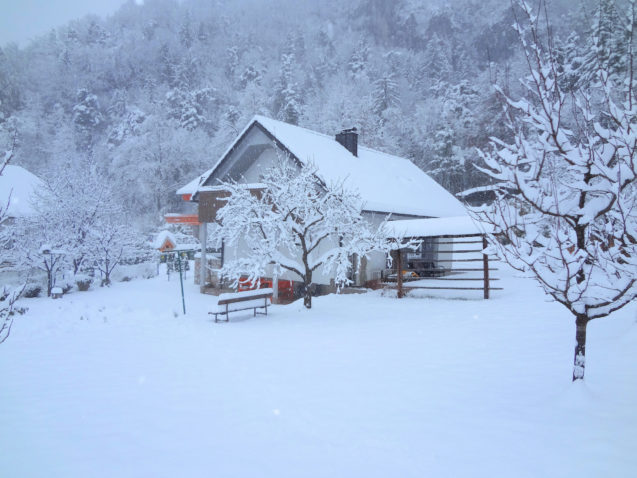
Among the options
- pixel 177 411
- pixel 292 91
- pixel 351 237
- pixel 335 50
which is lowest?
pixel 177 411

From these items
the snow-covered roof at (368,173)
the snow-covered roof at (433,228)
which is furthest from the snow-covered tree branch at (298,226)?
the snow-covered roof at (368,173)

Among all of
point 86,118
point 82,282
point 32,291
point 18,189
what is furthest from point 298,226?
point 86,118

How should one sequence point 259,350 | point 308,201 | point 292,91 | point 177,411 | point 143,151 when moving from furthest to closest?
1. point 292,91
2. point 143,151
3. point 308,201
4. point 259,350
5. point 177,411

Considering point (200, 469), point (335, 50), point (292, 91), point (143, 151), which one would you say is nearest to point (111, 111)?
point (143, 151)

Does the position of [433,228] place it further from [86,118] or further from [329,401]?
[86,118]

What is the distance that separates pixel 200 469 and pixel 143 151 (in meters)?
42.2

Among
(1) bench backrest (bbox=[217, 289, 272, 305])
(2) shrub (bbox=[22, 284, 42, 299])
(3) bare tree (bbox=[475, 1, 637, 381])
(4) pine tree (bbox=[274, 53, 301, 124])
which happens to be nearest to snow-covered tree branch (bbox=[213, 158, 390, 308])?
(1) bench backrest (bbox=[217, 289, 272, 305])

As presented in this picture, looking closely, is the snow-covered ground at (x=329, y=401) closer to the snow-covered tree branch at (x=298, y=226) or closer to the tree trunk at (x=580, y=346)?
the tree trunk at (x=580, y=346)

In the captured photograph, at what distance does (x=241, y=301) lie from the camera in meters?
12.1

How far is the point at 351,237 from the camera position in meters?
12.8

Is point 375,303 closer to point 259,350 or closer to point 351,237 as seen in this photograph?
point 351,237

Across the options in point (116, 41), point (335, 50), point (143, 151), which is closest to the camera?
point (143, 151)

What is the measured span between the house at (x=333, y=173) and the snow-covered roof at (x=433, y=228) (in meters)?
1.45

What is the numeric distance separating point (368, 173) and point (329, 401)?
14411mm
